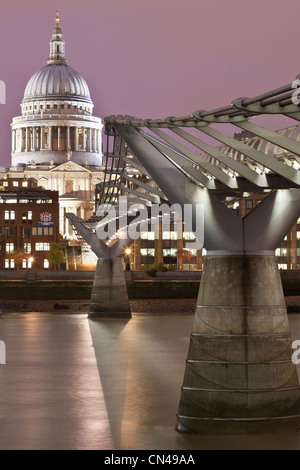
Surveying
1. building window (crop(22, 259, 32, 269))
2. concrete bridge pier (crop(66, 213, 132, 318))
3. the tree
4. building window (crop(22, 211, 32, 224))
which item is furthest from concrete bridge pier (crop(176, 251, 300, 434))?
building window (crop(22, 211, 32, 224))

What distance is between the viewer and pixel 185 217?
21500mm

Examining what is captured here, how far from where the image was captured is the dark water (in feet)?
66.8

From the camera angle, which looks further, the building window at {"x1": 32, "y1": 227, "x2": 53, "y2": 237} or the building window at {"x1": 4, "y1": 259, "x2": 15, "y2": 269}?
the building window at {"x1": 32, "y1": 227, "x2": 53, "y2": 237}

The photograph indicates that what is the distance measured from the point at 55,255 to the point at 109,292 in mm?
63051

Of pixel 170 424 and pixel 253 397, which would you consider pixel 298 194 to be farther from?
pixel 170 424

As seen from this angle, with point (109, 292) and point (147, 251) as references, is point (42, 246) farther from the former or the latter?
point (109, 292)

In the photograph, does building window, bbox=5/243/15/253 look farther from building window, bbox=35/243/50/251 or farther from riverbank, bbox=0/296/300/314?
riverbank, bbox=0/296/300/314

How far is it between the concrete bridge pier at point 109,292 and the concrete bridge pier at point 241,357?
37048 millimetres

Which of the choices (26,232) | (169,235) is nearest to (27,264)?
(26,232)

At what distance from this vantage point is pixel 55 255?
120 m

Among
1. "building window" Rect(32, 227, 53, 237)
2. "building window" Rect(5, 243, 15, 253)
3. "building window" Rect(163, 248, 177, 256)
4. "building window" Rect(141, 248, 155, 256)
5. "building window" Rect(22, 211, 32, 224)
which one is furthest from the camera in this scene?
"building window" Rect(32, 227, 53, 237)

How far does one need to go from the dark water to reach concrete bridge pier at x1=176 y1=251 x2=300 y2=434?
1.25 feet

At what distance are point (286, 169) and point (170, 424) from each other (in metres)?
6.38

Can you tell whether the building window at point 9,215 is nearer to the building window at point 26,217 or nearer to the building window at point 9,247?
the building window at point 26,217
